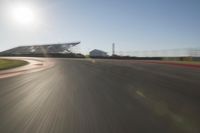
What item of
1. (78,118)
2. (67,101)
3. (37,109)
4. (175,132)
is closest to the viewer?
(175,132)

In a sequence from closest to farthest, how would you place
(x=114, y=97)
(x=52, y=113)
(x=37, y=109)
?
(x=52, y=113), (x=37, y=109), (x=114, y=97)

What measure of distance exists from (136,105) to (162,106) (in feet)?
2.20

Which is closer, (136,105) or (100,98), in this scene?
(136,105)

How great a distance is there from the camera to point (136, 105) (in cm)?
711

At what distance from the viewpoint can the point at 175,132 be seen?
15.3ft

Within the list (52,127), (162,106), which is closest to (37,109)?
(52,127)

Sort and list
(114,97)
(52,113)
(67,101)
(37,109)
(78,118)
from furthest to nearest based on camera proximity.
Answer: (114,97) < (67,101) < (37,109) < (52,113) < (78,118)

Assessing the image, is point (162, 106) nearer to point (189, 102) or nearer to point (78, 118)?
point (189, 102)

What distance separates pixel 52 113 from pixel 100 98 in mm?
2374

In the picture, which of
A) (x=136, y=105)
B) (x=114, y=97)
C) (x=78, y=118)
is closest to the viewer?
(x=78, y=118)

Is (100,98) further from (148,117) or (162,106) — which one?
(148,117)

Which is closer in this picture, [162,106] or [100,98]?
[162,106]

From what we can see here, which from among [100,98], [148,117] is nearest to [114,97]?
[100,98]

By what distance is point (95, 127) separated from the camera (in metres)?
4.91
